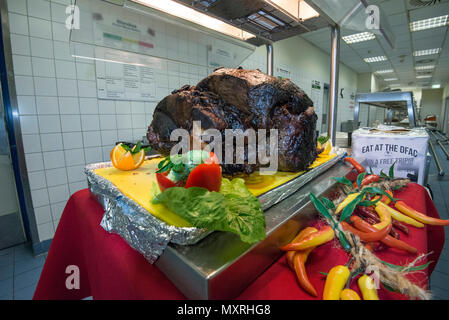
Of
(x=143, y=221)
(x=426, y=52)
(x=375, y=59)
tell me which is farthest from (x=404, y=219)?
(x=426, y=52)

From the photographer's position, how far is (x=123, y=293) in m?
0.61

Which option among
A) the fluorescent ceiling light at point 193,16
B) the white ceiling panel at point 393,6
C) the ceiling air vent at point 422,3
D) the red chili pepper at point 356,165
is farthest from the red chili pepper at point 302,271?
the ceiling air vent at point 422,3

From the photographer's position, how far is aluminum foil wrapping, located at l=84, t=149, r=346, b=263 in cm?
56

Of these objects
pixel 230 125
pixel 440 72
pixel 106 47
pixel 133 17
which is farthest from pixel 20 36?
pixel 440 72

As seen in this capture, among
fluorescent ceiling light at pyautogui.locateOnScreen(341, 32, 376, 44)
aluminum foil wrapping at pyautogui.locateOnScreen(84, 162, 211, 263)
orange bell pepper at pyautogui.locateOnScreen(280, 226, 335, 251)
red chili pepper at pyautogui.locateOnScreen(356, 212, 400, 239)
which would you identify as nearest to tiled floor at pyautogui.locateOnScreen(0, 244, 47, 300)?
aluminum foil wrapping at pyautogui.locateOnScreen(84, 162, 211, 263)

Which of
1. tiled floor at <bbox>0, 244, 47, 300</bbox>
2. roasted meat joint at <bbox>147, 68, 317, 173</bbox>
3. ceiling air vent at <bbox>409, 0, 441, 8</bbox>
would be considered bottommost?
tiled floor at <bbox>0, 244, 47, 300</bbox>

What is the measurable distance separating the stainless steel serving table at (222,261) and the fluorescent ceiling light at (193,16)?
42.8 inches

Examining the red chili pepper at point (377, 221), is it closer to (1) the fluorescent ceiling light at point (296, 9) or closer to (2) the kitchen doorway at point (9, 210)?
(1) the fluorescent ceiling light at point (296, 9)

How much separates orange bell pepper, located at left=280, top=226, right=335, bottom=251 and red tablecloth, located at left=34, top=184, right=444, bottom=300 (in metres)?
0.06

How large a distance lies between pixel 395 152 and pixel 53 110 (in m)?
2.92

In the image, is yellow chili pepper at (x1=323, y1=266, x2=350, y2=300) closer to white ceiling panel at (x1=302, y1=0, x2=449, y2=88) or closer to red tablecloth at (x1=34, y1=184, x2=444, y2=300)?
red tablecloth at (x1=34, y1=184, x2=444, y2=300)

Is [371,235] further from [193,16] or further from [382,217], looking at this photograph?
[193,16]

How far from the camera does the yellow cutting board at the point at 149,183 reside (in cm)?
66

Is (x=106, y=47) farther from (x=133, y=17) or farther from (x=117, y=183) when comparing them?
(x=117, y=183)
